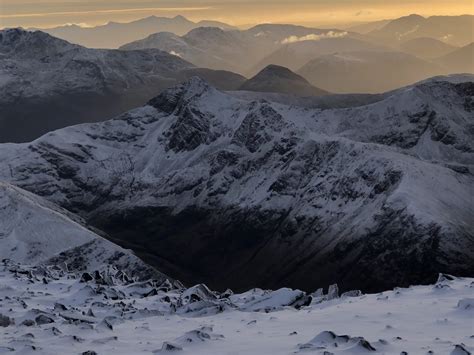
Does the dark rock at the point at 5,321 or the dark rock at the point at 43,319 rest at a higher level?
the dark rock at the point at 5,321

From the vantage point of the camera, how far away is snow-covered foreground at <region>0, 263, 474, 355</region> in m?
55.8

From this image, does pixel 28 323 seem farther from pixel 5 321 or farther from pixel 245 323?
pixel 245 323

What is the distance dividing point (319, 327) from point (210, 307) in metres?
21.7

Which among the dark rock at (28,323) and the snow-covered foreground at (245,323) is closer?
the snow-covered foreground at (245,323)

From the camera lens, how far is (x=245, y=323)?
7088 centimetres

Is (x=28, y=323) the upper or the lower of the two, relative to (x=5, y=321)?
lower

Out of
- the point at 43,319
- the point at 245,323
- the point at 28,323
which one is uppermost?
the point at 245,323

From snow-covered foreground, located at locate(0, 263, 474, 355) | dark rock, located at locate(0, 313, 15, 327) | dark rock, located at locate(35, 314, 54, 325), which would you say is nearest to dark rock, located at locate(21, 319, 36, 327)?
snow-covered foreground, located at locate(0, 263, 474, 355)

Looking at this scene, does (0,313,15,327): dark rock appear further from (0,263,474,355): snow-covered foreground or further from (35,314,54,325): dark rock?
(35,314,54,325): dark rock

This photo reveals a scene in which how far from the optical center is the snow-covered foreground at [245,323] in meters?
55.8

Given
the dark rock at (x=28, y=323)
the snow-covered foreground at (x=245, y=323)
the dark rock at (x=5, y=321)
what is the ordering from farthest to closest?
the dark rock at (x=28, y=323) → the dark rock at (x=5, y=321) → the snow-covered foreground at (x=245, y=323)

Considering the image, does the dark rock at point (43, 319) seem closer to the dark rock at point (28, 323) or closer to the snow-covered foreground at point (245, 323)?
the snow-covered foreground at point (245, 323)

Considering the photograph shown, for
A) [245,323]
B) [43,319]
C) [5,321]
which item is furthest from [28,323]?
[245,323]

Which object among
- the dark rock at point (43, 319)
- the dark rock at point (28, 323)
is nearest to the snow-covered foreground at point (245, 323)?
the dark rock at point (43, 319)
